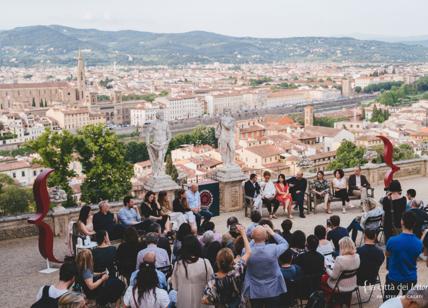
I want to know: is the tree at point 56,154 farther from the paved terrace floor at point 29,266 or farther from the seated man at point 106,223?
the seated man at point 106,223

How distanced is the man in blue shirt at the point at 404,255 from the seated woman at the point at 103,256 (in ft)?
7.93

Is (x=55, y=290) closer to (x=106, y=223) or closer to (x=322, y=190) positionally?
(x=106, y=223)

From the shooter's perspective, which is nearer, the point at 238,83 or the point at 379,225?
the point at 379,225

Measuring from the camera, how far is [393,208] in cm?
654

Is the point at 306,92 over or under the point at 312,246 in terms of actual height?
under

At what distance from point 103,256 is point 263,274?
4.93 feet

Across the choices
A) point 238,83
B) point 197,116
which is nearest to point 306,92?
point 197,116

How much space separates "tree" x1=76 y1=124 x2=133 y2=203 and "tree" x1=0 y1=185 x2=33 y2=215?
300 inches

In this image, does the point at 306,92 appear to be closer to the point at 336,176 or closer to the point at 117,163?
the point at 117,163

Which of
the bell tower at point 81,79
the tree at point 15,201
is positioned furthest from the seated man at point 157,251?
the bell tower at point 81,79

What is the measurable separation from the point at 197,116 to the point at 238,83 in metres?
63.6

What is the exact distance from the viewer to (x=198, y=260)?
4555 mm

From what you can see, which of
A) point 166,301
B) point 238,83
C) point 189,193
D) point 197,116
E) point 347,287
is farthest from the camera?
point 238,83

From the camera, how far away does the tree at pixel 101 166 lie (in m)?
22.3
